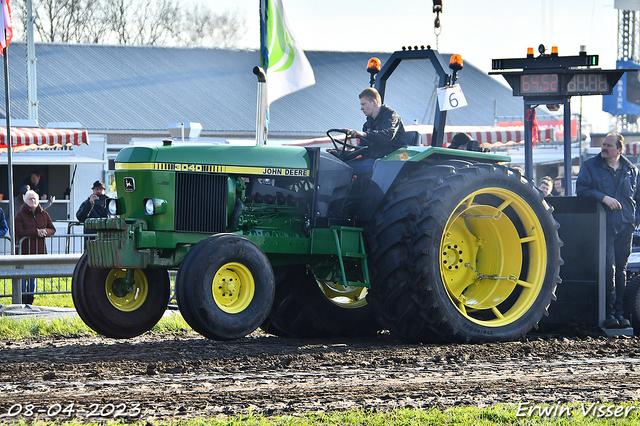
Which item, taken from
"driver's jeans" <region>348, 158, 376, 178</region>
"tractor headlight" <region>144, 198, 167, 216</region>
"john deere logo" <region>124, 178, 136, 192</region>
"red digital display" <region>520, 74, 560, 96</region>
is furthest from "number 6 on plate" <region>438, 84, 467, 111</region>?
"john deere logo" <region>124, 178, 136, 192</region>

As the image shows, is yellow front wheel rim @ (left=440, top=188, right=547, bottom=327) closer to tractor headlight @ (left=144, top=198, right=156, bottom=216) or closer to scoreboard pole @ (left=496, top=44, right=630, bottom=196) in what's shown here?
scoreboard pole @ (left=496, top=44, right=630, bottom=196)

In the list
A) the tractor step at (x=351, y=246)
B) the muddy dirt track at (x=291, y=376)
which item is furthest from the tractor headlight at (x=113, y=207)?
the tractor step at (x=351, y=246)

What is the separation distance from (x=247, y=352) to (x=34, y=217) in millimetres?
7086

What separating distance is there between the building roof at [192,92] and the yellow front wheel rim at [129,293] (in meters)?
20.7

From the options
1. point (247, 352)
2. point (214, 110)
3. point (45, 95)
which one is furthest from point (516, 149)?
point (247, 352)

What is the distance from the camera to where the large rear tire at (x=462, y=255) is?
Answer: 654 centimetres

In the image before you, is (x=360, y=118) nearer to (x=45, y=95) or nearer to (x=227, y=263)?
(x=45, y=95)

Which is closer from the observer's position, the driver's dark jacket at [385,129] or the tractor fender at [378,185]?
the tractor fender at [378,185]

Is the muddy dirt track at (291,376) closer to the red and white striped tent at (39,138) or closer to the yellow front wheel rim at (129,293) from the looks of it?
the yellow front wheel rim at (129,293)

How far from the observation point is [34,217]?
12.3 m

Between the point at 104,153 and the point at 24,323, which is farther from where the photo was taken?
the point at 104,153

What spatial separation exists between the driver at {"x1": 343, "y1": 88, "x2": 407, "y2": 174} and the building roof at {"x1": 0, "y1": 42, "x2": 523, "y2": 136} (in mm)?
20388

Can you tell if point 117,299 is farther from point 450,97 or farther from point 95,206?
point 95,206

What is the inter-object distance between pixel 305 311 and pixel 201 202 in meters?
1.52
